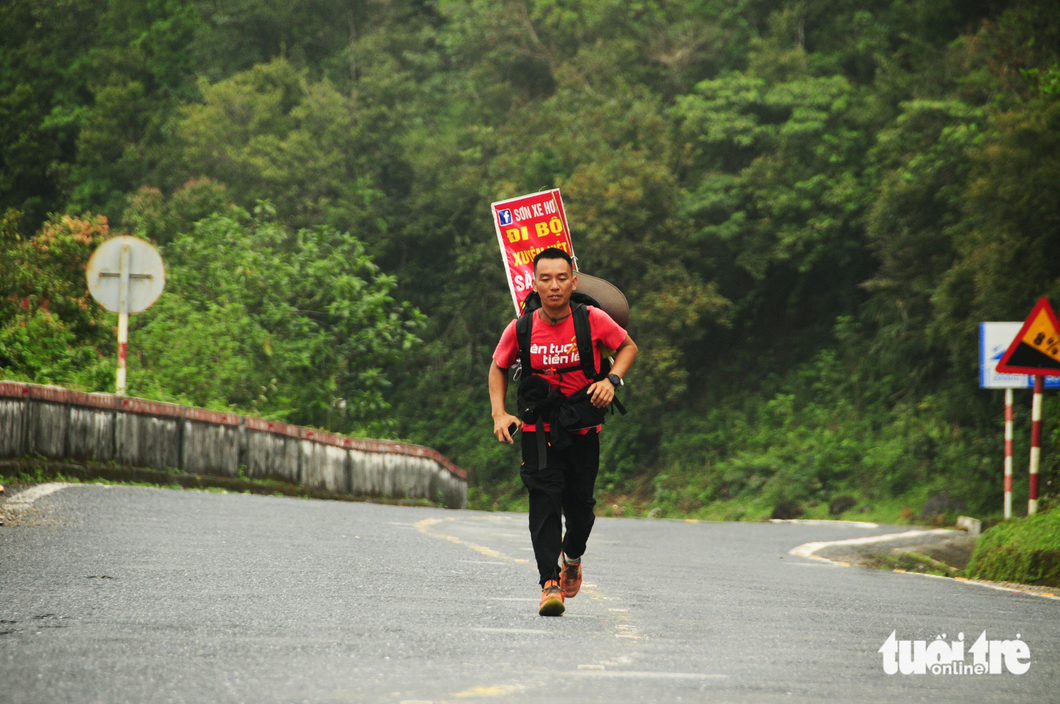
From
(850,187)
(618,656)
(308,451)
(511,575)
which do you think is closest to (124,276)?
(308,451)

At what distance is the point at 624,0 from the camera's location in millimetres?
37906

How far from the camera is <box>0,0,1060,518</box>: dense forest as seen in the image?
2388 centimetres

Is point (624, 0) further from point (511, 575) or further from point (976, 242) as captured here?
point (511, 575)

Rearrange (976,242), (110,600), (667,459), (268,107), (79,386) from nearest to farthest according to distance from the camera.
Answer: (110,600) < (79,386) < (976,242) < (667,459) < (268,107)

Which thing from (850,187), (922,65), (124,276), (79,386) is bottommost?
(79,386)

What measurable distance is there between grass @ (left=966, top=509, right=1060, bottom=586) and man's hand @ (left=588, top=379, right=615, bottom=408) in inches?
200

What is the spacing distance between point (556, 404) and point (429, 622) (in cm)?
124

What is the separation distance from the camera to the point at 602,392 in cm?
641

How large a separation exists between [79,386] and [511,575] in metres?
11.3

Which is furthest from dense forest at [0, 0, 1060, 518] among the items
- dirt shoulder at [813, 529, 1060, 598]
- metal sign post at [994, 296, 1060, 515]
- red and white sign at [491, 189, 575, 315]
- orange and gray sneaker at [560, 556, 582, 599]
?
orange and gray sneaker at [560, 556, 582, 599]

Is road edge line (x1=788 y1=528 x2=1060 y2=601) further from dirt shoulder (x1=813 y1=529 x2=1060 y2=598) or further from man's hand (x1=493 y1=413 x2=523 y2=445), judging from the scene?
man's hand (x1=493 y1=413 x2=523 y2=445)

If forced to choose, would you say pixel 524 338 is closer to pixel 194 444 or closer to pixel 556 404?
pixel 556 404

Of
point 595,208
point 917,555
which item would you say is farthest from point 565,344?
point 595,208

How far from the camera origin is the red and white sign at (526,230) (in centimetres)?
1588
